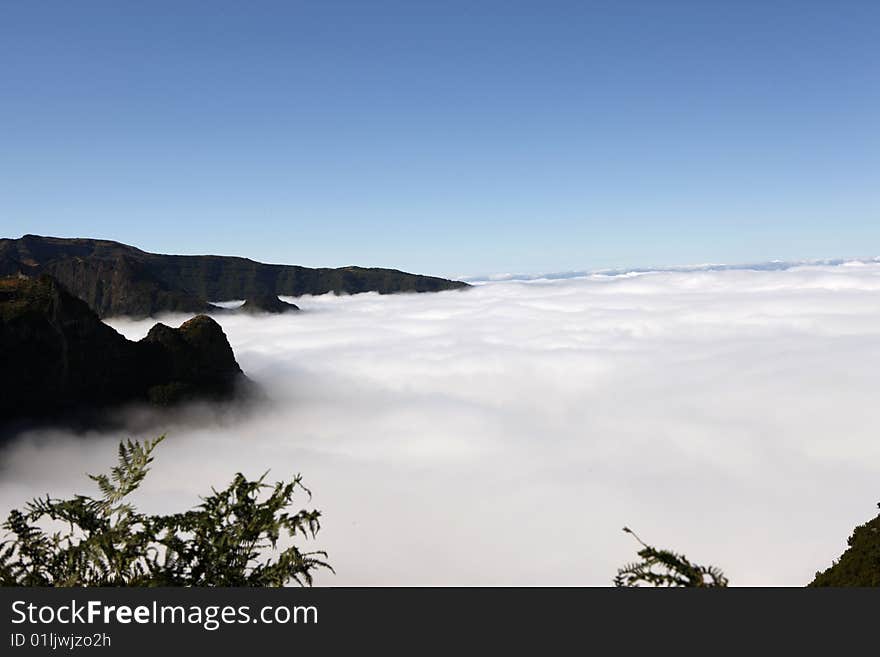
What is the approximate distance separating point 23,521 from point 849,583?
4762 centimetres

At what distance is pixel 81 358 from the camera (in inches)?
4213

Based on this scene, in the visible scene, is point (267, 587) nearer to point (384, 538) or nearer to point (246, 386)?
point (384, 538)

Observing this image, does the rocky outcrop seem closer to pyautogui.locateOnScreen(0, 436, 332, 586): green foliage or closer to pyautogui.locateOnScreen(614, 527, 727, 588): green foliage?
pyautogui.locateOnScreen(0, 436, 332, 586): green foliage

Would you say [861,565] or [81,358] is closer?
[861,565]

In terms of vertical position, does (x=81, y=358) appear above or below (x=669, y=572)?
below

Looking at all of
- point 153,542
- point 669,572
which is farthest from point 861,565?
point 153,542

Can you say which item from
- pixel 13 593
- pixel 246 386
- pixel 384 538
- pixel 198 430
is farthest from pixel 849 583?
pixel 246 386

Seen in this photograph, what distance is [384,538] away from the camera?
146 meters

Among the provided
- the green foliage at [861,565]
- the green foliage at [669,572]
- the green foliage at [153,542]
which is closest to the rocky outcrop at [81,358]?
the green foliage at [153,542]

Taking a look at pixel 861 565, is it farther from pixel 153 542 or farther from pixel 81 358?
pixel 81 358

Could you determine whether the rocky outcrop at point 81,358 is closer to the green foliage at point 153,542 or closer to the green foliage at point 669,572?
the green foliage at point 153,542

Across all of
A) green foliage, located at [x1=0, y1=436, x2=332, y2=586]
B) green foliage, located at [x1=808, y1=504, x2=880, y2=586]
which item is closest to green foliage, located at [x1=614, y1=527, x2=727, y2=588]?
green foliage, located at [x1=0, y1=436, x2=332, y2=586]

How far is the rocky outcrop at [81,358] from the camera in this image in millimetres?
96188

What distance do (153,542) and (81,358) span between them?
125172mm
